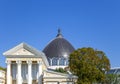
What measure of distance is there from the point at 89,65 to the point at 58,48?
51.4m

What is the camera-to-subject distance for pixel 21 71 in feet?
203

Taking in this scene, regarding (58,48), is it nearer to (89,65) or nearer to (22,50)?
(22,50)

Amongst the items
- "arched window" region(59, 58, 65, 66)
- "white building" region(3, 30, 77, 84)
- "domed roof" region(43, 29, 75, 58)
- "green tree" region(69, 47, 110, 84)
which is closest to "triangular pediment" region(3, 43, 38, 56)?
"white building" region(3, 30, 77, 84)

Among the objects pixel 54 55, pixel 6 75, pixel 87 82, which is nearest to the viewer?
pixel 87 82

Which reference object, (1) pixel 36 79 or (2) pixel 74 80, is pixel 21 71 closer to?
(1) pixel 36 79

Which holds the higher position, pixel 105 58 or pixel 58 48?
pixel 58 48

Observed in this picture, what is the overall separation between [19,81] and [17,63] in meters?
2.96

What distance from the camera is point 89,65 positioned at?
57812mm

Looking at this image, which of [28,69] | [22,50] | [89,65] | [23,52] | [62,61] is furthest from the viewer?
[62,61]

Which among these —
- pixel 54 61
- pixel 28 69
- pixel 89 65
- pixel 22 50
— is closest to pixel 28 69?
pixel 28 69

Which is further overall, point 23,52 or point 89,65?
point 23,52

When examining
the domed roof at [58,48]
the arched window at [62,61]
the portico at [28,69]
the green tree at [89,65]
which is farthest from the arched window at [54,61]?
the green tree at [89,65]

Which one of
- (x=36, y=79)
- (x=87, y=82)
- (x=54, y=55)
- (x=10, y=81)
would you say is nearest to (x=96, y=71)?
(x=87, y=82)

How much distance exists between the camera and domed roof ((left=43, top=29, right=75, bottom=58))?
10806 centimetres
